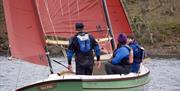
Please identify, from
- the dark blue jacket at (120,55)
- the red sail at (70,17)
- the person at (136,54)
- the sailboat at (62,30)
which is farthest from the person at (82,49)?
the red sail at (70,17)

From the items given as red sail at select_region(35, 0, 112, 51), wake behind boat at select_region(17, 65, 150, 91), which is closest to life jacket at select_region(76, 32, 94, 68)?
wake behind boat at select_region(17, 65, 150, 91)

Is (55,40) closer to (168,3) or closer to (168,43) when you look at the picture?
(168,43)

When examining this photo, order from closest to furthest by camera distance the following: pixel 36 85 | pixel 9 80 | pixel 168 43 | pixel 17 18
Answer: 1. pixel 36 85
2. pixel 17 18
3. pixel 9 80
4. pixel 168 43

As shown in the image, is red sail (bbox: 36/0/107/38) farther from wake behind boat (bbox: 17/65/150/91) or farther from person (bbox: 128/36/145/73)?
wake behind boat (bbox: 17/65/150/91)

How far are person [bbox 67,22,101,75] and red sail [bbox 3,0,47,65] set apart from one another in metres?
1.03

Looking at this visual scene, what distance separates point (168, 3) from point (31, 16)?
2076 inches

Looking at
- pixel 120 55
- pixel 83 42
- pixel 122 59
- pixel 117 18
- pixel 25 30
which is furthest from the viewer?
pixel 117 18

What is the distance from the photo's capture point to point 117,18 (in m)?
24.5

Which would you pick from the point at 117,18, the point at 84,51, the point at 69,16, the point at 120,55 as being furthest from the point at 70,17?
the point at 120,55

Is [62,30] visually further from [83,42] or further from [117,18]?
[83,42]

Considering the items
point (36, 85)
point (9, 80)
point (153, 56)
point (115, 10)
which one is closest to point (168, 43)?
point (153, 56)

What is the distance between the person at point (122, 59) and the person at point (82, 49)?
2.04ft

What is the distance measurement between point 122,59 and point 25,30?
311 centimetres

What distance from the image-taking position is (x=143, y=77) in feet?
64.5
